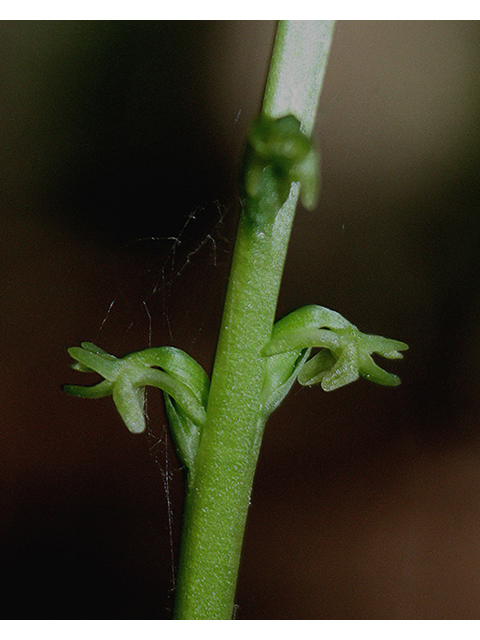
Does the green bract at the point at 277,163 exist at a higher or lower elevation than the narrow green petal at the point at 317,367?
higher


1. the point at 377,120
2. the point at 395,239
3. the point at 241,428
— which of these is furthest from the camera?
the point at 395,239

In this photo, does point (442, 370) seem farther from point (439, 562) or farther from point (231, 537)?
point (231, 537)

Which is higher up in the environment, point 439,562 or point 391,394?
point 391,394

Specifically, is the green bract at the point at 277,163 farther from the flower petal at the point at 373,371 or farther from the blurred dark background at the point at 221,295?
the blurred dark background at the point at 221,295

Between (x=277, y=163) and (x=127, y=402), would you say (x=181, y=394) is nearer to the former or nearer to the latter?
(x=127, y=402)

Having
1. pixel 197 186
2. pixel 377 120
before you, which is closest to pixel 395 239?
pixel 377 120

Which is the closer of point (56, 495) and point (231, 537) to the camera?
point (231, 537)

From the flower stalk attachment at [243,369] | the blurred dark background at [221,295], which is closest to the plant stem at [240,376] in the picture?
the flower stalk attachment at [243,369]
